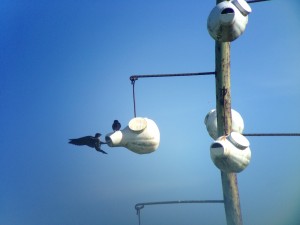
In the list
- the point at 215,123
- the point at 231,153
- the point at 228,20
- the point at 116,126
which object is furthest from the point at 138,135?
the point at 228,20

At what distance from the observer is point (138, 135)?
212 centimetres

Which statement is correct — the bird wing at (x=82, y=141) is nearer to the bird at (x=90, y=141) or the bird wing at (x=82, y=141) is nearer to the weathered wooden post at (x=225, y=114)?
the bird at (x=90, y=141)

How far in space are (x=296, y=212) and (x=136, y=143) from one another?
1483cm

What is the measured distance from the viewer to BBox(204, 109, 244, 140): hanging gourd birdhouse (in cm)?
224

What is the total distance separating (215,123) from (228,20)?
80 centimetres

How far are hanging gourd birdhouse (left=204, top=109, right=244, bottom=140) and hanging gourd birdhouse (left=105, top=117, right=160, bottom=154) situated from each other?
1.24ft

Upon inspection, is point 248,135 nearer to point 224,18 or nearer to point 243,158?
point 243,158

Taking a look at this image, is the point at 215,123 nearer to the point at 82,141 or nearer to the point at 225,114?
the point at 225,114

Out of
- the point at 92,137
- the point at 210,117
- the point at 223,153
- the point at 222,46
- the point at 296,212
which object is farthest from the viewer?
the point at 296,212

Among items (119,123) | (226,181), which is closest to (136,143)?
(119,123)

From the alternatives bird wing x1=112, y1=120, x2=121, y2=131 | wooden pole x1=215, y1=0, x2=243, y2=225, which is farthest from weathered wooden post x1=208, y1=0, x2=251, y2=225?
bird wing x1=112, y1=120, x2=121, y2=131

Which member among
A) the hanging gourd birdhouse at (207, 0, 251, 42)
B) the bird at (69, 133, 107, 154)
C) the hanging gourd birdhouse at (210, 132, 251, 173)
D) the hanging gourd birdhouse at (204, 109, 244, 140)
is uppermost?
the hanging gourd birdhouse at (207, 0, 251, 42)

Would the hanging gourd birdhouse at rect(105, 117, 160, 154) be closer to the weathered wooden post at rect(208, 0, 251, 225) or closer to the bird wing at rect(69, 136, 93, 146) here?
the bird wing at rect(69, 136, 93, 146)

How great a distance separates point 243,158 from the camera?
1.74 meters
